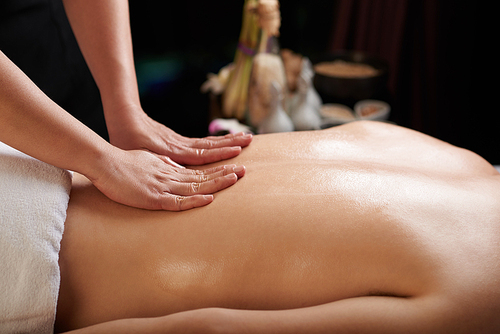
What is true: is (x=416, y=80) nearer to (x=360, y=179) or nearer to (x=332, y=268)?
(x=360, y=179)

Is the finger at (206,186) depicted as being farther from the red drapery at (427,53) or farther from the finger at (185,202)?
the red drapery at (427,53)

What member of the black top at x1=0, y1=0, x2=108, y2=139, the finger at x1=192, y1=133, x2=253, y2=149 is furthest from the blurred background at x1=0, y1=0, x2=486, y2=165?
the finger at x1=192, y1=133, x2=253, y2=149

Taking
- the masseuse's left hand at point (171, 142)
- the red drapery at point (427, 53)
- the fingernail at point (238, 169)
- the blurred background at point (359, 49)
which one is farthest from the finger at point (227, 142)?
the red drapery at point (427, 53)

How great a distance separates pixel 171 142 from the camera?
0.82 metres

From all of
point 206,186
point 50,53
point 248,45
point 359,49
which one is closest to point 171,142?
point 206,186

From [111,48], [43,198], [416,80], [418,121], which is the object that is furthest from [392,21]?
[43,198]

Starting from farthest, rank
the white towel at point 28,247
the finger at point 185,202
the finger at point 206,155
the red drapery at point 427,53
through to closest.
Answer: the red drapery at point 427,53, the finger at point 206,155, the finger at point 185,202, the white towel at point 28,247

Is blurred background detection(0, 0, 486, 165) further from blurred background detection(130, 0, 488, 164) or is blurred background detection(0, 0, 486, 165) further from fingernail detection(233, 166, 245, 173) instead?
fingernail detection(233, 166, 245, 173)

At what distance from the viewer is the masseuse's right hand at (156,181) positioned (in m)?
0.64

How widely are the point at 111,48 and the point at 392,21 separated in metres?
1.84

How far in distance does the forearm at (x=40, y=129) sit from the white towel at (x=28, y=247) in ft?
0.14

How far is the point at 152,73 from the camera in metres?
2.26

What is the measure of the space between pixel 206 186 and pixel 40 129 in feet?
0.96

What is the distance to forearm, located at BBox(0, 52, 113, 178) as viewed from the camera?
0.57 metres
